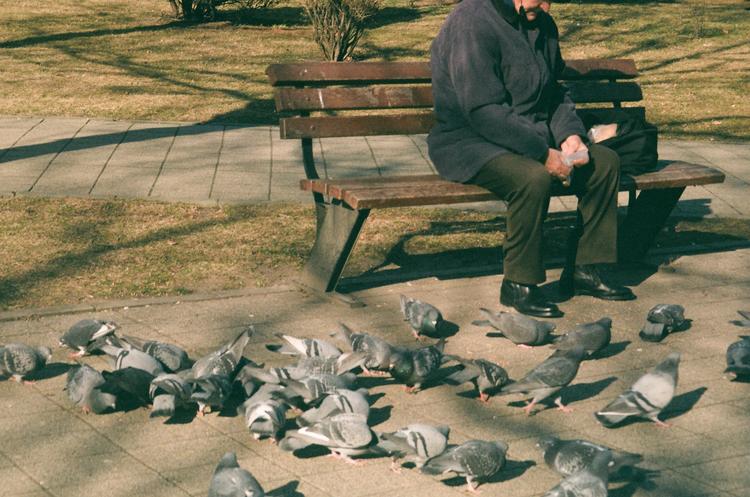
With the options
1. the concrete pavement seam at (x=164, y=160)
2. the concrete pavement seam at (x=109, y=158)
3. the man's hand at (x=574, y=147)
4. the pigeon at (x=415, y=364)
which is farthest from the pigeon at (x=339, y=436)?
the concrete pavement seam at (x=109, y=158)

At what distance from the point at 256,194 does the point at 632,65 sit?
8.73 feet

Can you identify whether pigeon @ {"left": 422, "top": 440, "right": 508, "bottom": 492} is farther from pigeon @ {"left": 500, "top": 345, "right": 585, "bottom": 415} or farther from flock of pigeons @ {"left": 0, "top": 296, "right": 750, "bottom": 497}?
pigeon @ {"left": 500, "top": 345, "right": 585, "bottom": 415}

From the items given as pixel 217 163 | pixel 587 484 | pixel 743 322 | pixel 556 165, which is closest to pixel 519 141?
pixel 556 165

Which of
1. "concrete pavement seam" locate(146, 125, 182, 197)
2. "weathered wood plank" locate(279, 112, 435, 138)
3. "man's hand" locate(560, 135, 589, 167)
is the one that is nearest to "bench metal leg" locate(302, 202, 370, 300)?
"weathered wood plank" locate(279, 112, 435, 138)

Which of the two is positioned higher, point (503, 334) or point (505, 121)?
point (505, 121)

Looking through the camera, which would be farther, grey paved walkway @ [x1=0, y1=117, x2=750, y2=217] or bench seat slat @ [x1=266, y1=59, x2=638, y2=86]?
grey paved walkway @ [x1=0, y1=117, x2=750, y2=217]

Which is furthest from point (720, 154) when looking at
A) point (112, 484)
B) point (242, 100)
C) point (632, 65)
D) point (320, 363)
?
point (112, 484)

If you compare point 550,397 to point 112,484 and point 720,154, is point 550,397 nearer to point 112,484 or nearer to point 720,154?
point 112,484

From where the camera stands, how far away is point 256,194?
7.62 m

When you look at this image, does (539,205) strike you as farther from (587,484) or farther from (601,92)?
(587,484)

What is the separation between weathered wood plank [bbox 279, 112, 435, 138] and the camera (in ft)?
19.7

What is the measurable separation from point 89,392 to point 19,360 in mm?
460

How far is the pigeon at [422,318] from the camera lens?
5.22m

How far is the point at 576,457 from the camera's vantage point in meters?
3.79
